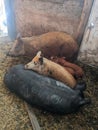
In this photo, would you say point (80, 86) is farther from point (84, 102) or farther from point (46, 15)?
point (46, 15)

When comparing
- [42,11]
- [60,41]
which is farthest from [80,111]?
[42,11]

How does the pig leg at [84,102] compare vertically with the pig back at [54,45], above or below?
below

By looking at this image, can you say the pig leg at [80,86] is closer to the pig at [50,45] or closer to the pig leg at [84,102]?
the pig leg at [84,102]

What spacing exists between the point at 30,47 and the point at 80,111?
1332mm


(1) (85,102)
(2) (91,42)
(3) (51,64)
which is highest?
(2) (91,42)

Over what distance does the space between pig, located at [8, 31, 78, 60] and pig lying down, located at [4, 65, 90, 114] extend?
72 centimetres

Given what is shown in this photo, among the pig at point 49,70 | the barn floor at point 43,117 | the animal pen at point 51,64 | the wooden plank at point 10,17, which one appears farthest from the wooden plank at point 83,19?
the wooden plank at point 10,17

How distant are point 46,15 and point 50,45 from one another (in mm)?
523

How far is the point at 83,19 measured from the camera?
285 cm

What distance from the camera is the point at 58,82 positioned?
7.95 feet

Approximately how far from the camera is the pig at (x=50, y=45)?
9.95 feet

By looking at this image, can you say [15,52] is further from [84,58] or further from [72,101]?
[72,101]

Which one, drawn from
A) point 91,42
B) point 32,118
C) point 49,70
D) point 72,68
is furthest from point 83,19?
point 32,118

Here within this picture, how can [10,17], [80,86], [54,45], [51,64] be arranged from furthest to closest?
1. [10,17]
2. [54,45]
3. [51,64]
4. [80,86]
